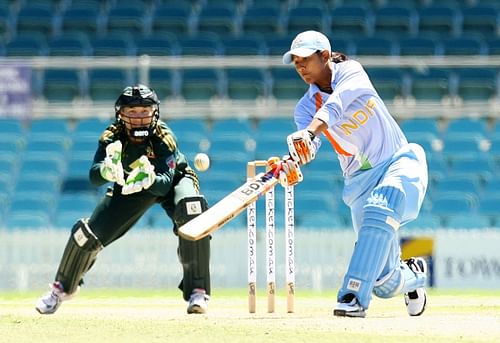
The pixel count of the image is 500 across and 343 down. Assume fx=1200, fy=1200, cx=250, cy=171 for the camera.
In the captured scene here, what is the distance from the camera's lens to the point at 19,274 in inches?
550

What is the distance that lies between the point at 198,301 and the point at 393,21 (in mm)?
11148

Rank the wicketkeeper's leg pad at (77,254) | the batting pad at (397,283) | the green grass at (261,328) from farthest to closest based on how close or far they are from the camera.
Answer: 1. the wicketkeeper's leg pad at (77,254)
2. the batting pad at (397,283)
3. the green grass at (261,328)

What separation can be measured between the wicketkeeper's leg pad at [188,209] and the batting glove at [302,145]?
1.62 metres

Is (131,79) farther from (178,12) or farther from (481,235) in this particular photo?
(481,235)

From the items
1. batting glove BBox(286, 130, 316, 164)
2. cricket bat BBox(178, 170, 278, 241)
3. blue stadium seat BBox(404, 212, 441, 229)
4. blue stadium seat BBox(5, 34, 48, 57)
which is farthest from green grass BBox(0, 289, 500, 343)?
blue stadium seat BBox(5, 34, 48, 57)

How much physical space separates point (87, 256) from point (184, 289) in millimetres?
754

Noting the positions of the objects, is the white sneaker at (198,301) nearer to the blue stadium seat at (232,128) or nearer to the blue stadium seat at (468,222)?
the blue stadium seat at (468,222)

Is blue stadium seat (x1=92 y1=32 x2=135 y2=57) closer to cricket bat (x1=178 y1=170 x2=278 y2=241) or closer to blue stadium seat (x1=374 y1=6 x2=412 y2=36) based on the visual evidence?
blue stadium seat (x1=374 y1=6 x2=412 y2=36)

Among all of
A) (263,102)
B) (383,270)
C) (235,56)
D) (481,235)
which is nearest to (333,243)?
(481,235)

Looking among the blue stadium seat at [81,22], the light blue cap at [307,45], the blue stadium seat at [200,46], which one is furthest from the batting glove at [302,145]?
the blue stadium seat at [81,22]

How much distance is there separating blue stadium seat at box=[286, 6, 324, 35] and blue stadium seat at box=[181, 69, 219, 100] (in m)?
2.19

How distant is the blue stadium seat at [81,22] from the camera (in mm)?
18859

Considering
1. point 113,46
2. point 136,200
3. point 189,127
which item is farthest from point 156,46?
point 136,200

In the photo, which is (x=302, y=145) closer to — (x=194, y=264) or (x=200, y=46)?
(x=194, y=264)
